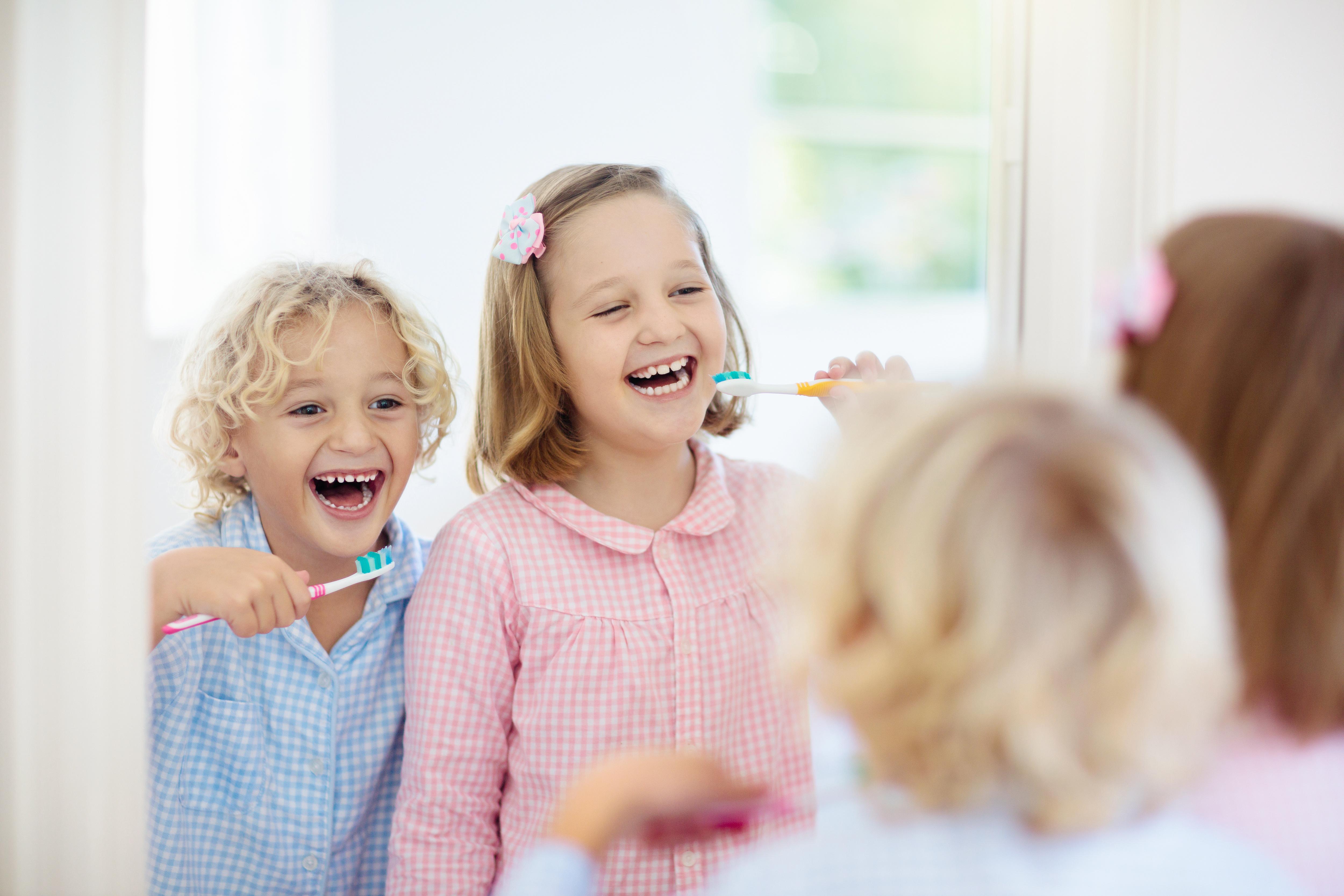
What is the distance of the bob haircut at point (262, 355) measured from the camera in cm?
108

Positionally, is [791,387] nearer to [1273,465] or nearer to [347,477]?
[347,477]

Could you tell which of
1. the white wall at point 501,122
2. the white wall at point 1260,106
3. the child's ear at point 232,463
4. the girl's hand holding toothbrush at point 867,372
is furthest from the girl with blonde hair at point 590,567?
the white wall at point 501,122

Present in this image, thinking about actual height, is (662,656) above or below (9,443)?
below

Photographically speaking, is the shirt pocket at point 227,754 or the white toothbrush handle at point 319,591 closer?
the white toothbrush handle at point 319,591

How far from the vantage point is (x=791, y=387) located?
110cm

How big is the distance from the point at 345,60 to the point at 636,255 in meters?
1.64

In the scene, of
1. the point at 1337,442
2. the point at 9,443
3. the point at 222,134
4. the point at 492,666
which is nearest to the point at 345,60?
the point at 222,134

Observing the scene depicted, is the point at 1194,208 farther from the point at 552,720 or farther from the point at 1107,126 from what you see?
the point at 552,720

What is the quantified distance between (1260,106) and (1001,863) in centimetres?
67

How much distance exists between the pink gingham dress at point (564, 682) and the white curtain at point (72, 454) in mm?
359

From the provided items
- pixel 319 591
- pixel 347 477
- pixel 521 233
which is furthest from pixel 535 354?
pixel 319 591

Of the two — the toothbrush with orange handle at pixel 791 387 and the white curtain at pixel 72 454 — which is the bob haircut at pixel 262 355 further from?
the white curtain at pixel 72 454

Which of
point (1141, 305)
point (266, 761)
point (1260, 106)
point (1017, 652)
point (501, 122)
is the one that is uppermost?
point (501, 122)

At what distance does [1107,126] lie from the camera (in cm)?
83
